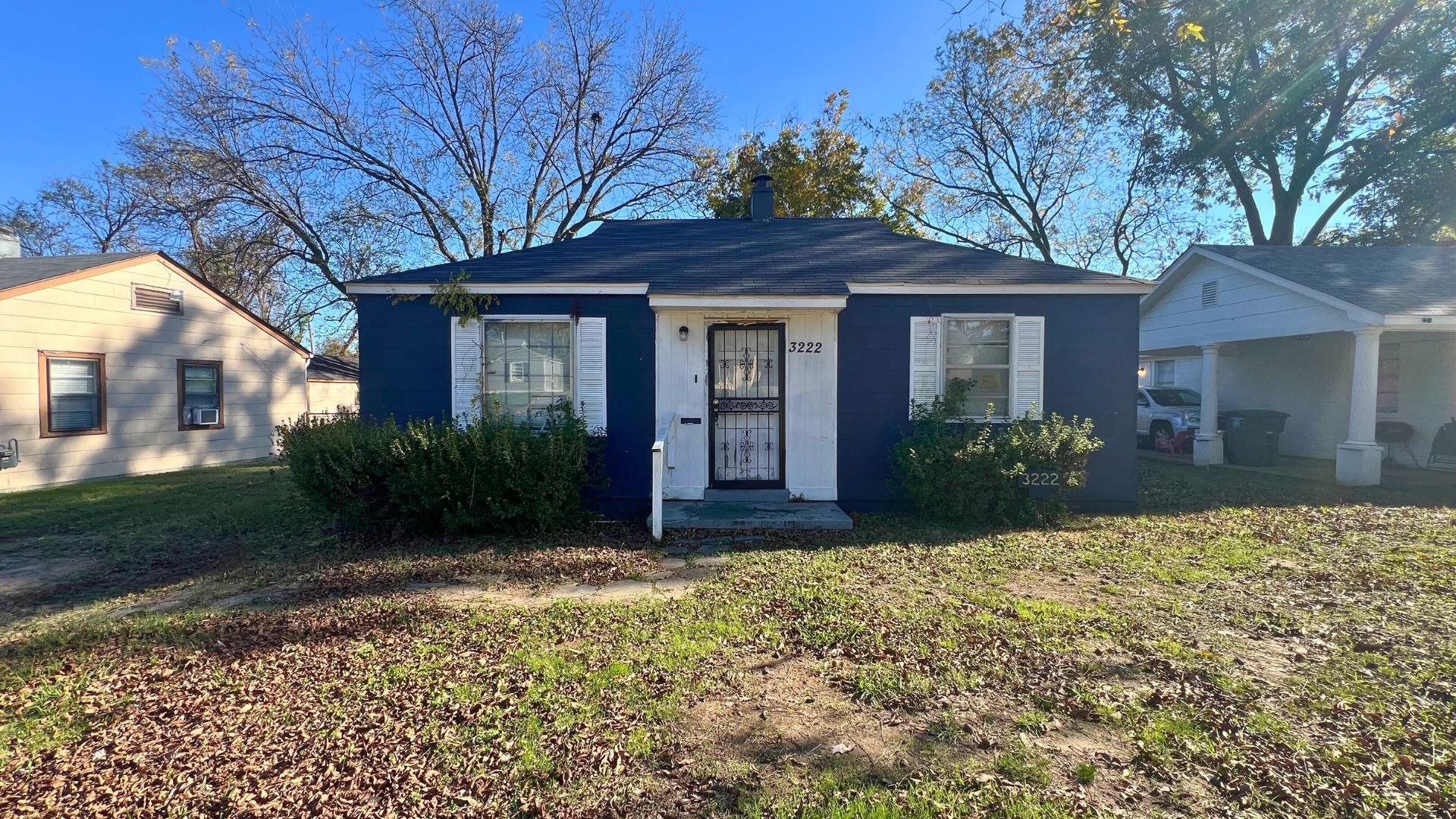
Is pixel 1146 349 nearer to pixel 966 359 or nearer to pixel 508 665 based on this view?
pixel 966 359

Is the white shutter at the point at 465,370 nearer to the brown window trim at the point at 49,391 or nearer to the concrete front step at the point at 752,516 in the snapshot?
the concrete front step at the point at 752,516

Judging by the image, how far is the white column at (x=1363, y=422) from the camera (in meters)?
9.23

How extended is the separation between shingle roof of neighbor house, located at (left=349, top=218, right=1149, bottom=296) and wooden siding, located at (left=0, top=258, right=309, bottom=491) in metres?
7.05

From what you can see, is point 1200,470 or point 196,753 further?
point 1200,470

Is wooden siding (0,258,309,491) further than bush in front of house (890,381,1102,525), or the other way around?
wooden siding (0,258,309,491)

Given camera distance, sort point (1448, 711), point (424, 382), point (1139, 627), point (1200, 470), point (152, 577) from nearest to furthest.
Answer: point (1448, 711), point (1139, 627), point (152, 577), point (424, 382), point (1200, 470)

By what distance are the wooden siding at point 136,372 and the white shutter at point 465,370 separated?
8.01 meters

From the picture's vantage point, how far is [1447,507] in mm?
7691

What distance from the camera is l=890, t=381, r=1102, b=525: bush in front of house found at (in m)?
6.68

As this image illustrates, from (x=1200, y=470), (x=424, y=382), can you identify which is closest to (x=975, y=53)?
(x=1200, y=470)

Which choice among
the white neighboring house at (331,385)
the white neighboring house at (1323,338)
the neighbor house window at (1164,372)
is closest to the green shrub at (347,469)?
the white neighboring house at (1323,338)

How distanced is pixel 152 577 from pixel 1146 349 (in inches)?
684

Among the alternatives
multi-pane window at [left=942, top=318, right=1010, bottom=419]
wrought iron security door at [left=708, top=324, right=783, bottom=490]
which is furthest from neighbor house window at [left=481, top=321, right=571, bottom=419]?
multi-pane window at [left=942, top=318, right=1010, bottom=419]

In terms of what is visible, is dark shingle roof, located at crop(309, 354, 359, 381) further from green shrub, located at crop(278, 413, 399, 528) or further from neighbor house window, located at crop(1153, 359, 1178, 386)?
neighbor house window, located at crop(1153, 359, 1178, 386)
